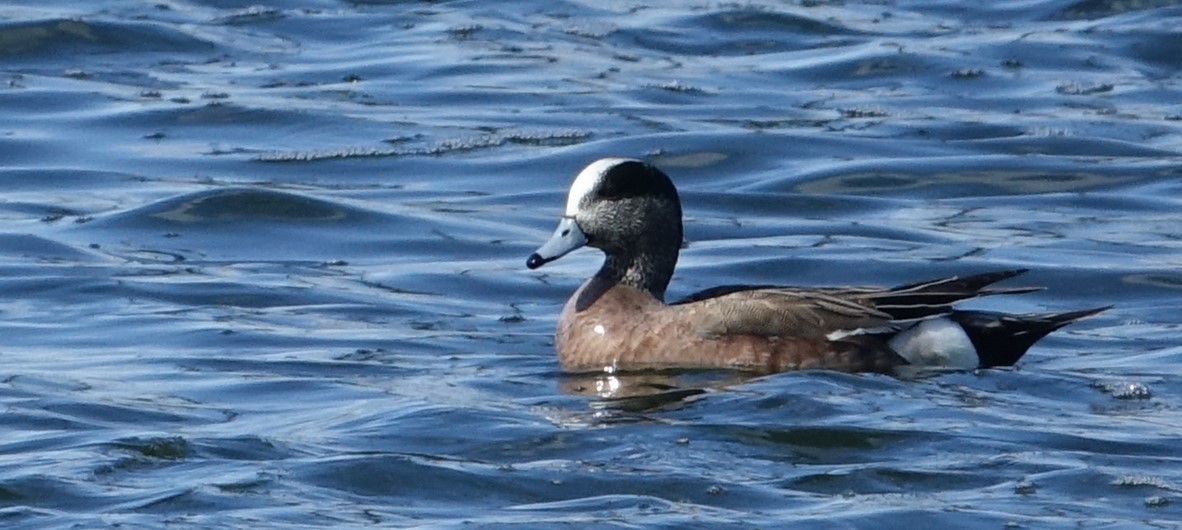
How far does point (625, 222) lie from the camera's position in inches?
378

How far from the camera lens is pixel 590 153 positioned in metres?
14.5

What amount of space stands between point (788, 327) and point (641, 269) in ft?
2.56

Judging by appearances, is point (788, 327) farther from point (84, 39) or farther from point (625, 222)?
point (84, 39)

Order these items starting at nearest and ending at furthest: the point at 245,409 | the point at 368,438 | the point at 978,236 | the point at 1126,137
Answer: the point at 368,438
the point at 245,409
the point at 978,236
the point at 1126,137

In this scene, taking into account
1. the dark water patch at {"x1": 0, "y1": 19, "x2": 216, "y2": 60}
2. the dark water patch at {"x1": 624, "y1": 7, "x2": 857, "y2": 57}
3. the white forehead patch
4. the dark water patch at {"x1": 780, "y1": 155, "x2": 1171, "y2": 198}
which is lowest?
the dark water patch at {"x1": 780, "y1": 155, "x2": 1171, "y2": 198}

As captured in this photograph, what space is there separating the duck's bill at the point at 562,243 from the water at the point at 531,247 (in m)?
0.37

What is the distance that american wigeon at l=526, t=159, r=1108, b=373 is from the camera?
9.04 meters

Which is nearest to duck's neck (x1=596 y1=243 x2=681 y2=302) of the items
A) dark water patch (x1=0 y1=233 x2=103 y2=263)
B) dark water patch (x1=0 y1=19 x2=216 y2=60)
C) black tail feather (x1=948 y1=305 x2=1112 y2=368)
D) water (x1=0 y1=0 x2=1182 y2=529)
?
water (x1=0 y1=0 x2=1182 y2=529)

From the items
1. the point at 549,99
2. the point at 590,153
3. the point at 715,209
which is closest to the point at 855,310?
the point at 715,209

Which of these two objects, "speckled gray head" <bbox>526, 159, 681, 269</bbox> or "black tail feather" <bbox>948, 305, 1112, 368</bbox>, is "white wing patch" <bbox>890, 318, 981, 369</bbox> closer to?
"black tail feather" <bbox>948, 305, 1112, 368</bbox>

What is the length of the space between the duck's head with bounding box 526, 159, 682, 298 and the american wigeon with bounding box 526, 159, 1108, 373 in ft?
0.03

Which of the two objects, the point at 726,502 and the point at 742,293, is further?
the point at 742,293

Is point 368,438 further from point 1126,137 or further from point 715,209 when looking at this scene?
point 1126,137

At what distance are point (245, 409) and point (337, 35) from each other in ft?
34.7
